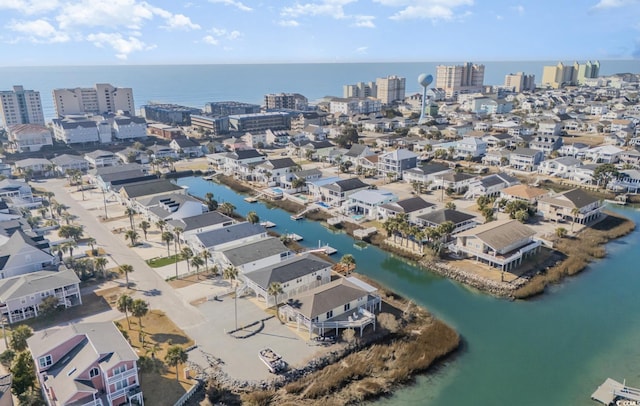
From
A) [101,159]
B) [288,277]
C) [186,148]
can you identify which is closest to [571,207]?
[288,277]

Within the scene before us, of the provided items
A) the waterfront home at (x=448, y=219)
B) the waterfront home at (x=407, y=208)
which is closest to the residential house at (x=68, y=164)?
the waterfront home at (x=407, y=208)

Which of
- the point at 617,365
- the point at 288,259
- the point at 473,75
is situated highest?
the point at 473,75

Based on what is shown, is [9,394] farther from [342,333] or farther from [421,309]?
[421,309]

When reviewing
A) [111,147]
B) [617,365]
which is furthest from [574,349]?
[111,147]

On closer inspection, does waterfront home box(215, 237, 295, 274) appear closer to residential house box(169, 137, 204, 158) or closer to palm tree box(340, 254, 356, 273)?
palm tree box(340, 254, 356, 273)

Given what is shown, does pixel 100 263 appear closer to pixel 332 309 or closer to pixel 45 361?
pixel 45 361

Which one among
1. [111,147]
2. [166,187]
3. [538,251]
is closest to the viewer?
[538,251]

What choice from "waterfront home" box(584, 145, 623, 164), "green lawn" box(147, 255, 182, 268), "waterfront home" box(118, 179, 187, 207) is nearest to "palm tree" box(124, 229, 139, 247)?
"green lawn" box(147, 255, 182, 268)
